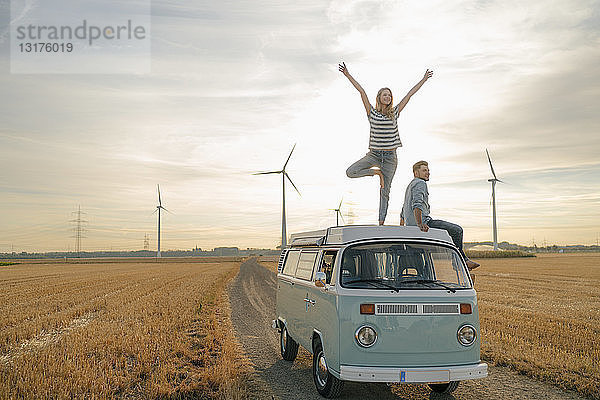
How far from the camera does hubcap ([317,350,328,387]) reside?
8253mm

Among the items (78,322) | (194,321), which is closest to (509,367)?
(194,321)

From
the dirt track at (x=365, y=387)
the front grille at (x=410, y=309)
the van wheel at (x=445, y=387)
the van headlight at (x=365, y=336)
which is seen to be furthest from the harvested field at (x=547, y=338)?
the van headlight at (x=365, y=336)

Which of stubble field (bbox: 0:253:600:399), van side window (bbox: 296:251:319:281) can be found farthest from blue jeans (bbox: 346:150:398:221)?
stubble field (bbox: 0:253:600:399)

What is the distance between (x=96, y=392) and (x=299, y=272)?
4.34 meters

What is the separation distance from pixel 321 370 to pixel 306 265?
84.9 inches

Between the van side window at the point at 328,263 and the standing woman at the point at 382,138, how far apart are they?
6.72ft

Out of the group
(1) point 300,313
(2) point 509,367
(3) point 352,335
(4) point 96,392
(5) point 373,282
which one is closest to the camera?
(3) point 352,335

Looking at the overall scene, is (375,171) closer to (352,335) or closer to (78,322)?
(352,335)

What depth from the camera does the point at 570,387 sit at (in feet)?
30.1

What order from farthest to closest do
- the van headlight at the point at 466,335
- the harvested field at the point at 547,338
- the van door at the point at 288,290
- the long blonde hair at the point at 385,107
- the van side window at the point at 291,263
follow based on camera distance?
the van side window at the point at 291,263 < the van door at the point at 288,290 < the harvested field at the point at 547,338 < the long blonde hair at the point at 385,107 < the van headlight at the point at 466,335

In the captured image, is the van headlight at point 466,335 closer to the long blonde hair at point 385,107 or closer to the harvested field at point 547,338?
the harvested field at point 547,338

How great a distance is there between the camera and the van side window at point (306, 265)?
957 centimetres

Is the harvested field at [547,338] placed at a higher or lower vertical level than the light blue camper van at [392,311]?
lower

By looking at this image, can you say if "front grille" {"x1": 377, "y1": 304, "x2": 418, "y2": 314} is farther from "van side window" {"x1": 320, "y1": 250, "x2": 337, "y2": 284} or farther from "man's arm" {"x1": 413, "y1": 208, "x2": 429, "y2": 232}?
"man's arm" {"x1": 413, "y1": 208, "x2": 429, "y2": 232}
